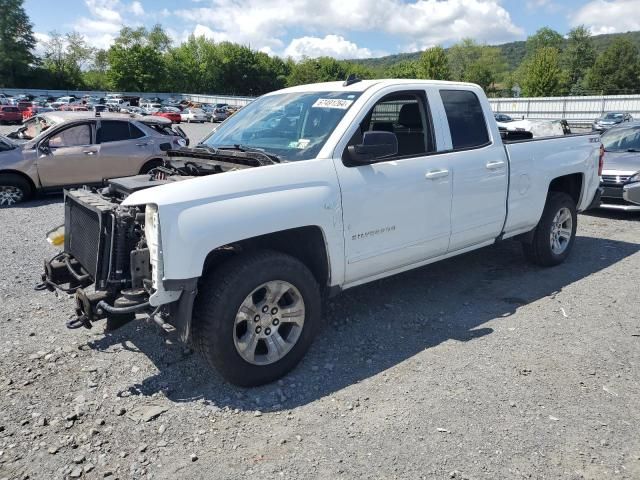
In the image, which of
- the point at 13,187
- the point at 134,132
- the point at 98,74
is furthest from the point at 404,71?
the point at 13,187

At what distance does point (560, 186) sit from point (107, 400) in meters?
5.39

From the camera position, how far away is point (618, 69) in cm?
7256

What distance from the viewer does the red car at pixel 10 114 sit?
3499 cm

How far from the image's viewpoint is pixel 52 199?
1088cm

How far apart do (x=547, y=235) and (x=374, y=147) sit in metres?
3.11

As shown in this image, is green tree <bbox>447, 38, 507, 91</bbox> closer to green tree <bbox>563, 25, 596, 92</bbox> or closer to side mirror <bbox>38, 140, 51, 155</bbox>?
green tree <bbox>563, 25, 596, 92</bbox>

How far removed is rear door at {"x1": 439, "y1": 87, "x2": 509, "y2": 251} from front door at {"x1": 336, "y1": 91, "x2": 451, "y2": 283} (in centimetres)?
19

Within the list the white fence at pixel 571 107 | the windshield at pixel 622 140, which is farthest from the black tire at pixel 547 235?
the white fence at pixel 571 107

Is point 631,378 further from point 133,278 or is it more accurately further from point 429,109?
point 133,278

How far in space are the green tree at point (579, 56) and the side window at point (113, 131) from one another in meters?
91.4

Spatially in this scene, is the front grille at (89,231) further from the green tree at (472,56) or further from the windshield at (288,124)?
the green tree at (472,56)

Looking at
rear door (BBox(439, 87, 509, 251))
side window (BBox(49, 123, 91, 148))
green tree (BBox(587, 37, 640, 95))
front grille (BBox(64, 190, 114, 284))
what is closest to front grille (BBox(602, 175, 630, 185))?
rear door (BBox(439, 87, 509, 251))

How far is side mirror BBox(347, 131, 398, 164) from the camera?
148 inches

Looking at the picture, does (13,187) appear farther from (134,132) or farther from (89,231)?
(89,231)
